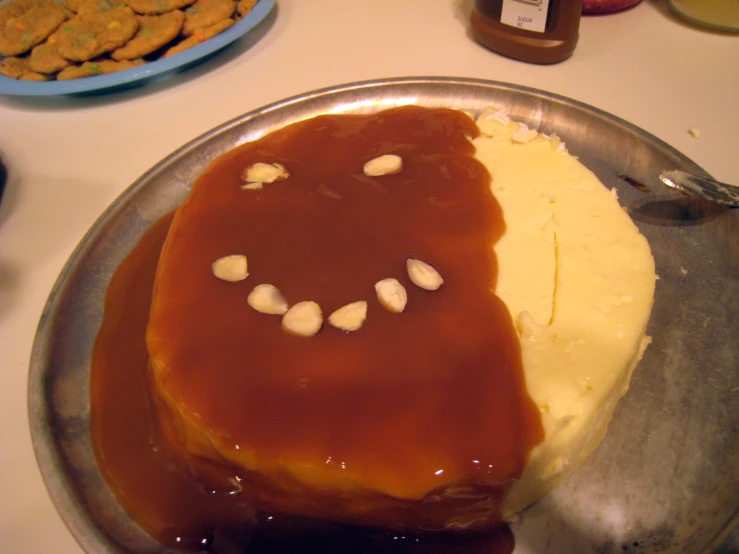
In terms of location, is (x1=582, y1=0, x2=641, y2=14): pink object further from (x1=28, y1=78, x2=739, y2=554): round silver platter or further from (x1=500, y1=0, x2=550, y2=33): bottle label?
(x1=28, y1=78, x2=739, y2=554): round silver platter

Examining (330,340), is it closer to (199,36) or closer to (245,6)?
(199,36)

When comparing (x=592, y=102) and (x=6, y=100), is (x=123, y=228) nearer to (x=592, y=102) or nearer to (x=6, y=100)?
(x=6, y=100)

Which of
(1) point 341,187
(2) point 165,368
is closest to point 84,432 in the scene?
(2) point 165,368

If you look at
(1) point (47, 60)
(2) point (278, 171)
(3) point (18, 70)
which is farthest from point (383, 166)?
(3) point (18, 70)

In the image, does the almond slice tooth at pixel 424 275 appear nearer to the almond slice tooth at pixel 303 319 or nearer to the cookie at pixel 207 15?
the almond slice tooth at pixel 303 319

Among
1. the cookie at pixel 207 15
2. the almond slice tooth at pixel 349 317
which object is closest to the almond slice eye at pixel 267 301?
the almond slice tooth at pixel 349 317

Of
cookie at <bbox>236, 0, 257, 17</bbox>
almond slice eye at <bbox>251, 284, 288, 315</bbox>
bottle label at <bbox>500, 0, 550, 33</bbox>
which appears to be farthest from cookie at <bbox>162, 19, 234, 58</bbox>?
almond slice eye at <bbox>251, 284, 288, 315</bbox>
